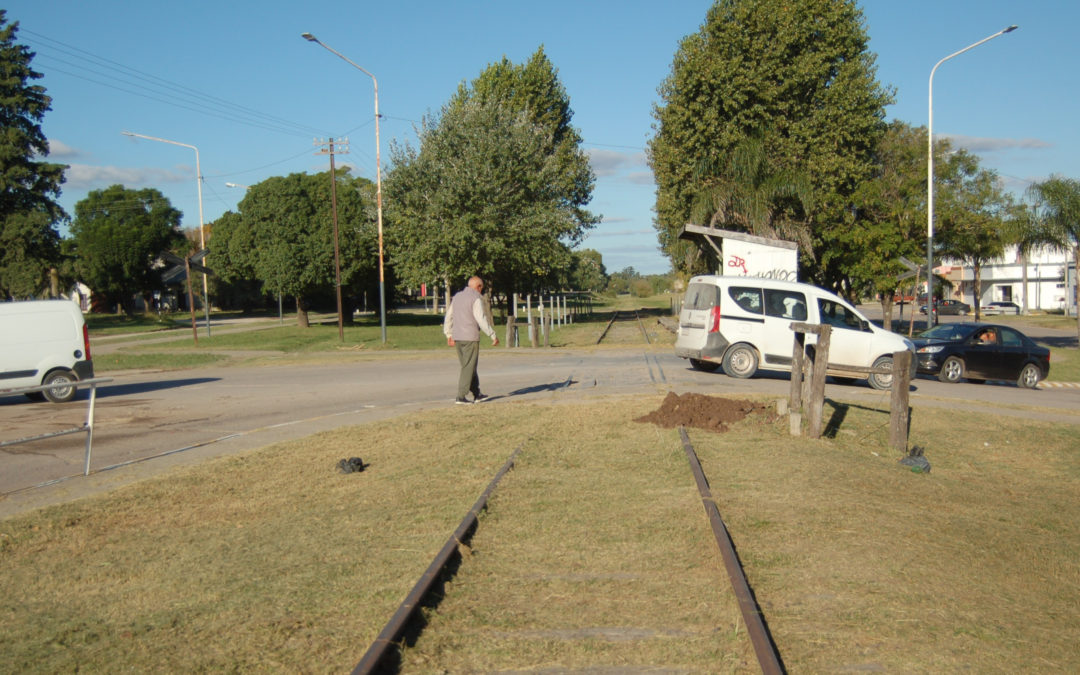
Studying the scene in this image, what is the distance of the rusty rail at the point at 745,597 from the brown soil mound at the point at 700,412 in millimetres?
3776

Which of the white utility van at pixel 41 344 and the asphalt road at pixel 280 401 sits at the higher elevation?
the white utility van at pixel 41 344

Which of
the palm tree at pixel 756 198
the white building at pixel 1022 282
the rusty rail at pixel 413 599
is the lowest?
the rusty rail at pixel 413 599

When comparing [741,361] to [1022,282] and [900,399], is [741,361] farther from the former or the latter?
[1022,282]

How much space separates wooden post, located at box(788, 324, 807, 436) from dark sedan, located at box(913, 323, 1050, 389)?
9.62 m

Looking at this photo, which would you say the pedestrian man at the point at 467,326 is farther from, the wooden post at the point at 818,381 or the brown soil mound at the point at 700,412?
the wooden post at the point at 818,381

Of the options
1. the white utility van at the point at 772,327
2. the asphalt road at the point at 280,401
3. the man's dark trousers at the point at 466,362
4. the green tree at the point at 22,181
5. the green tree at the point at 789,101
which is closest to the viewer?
the asphalt road at the point at 280,401

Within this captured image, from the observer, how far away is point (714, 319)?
1673 cm

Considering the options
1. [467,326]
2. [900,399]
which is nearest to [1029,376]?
[900,399]

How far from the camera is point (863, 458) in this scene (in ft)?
32.0

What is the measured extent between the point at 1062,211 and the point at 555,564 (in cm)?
3107

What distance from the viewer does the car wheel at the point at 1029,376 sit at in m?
19.5

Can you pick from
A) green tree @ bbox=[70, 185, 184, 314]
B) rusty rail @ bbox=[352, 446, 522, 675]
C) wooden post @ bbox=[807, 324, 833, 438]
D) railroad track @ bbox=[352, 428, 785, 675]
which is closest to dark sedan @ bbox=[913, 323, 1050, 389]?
wooden post @ bbox=[807, 324, 833, 438]

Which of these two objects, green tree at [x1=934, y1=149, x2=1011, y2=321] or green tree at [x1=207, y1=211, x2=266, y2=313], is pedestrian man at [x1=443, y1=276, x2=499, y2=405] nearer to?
green tree at [x1=934, y1=149, x2=1011, y2=321]

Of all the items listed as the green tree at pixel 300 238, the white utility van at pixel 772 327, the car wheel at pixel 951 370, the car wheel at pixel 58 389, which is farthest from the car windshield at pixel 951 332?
the green tree at pixel 300 238
